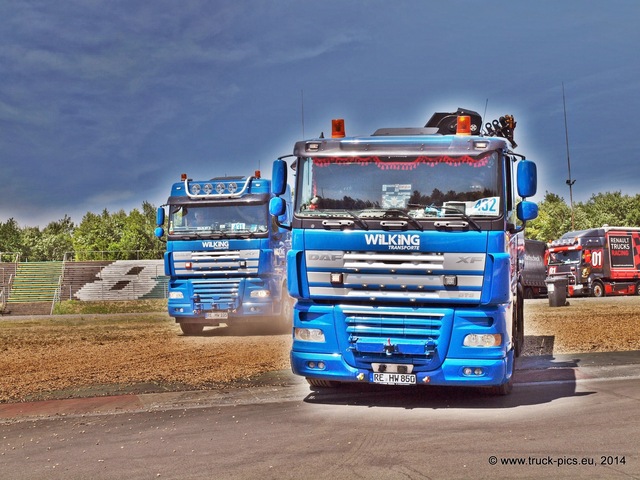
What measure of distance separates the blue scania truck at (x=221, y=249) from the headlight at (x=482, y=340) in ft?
34.9

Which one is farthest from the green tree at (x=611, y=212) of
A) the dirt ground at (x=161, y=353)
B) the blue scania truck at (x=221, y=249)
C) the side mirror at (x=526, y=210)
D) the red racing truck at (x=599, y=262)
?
the side mirror at (x=526, y=210)

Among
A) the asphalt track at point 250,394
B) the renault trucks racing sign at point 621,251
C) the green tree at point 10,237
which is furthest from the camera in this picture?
the green tree at point 10,237

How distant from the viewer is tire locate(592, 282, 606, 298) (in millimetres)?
42000

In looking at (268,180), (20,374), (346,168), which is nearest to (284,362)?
(20,374)

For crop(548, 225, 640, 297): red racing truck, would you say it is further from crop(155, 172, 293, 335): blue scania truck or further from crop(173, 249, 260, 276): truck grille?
crop(173, 249, 260, 276): truck grille

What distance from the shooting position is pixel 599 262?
4162 cm

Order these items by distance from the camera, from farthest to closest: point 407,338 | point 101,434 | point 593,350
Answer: point 593,350 → point 407,338 → point 101,434

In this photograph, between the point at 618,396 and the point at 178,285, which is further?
the point at 178,285

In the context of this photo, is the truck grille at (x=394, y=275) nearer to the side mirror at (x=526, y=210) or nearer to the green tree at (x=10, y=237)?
the side mirror at (x=526, y=210)

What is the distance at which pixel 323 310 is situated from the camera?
31.7 feet

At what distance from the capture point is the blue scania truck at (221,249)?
19.4 metres

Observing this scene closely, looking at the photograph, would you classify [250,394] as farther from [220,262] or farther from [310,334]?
[220,262]

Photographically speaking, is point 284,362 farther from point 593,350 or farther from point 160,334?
point 160,334

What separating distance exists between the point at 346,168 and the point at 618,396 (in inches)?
177
